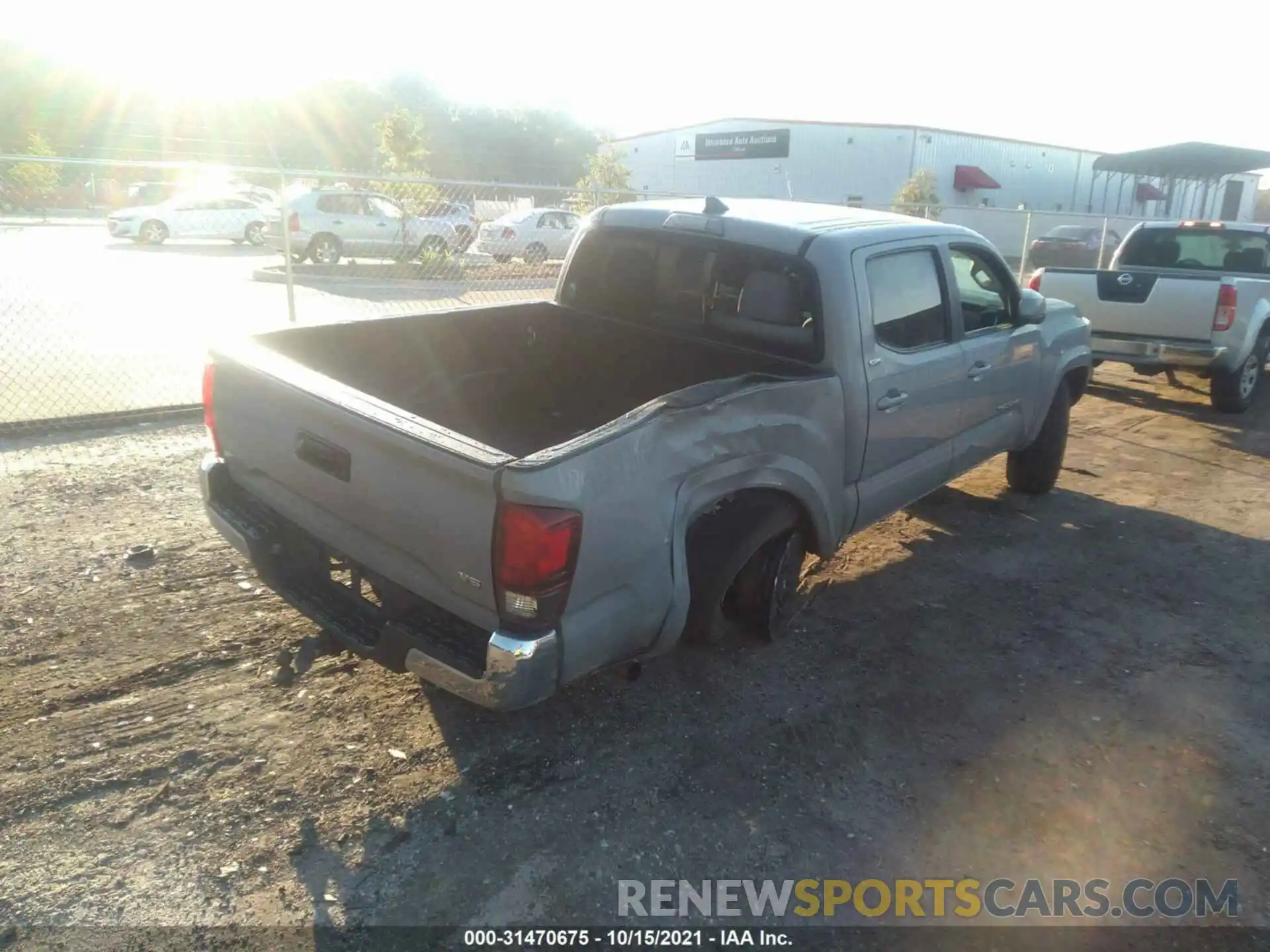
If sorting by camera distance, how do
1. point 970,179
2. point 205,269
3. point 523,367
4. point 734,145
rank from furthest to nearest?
point 734,145 → point 970,179 → point 205,269 → point 523,367

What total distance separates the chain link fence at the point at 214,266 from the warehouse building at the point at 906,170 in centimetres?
1646

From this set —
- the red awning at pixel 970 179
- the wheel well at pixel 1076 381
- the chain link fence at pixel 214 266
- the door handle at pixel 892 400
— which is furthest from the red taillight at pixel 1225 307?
the red awning at pixel 970 179

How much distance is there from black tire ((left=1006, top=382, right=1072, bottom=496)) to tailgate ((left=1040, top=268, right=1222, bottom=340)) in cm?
275

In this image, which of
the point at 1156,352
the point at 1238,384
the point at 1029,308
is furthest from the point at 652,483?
the point at 1238,384

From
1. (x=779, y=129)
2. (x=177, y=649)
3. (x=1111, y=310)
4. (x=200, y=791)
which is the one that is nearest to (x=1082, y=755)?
(x=200, y=791)

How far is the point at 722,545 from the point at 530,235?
638 inches

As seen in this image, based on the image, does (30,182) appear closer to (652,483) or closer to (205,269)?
(205,269)

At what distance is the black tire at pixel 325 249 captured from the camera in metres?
18.9

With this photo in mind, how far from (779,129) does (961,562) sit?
143 ft

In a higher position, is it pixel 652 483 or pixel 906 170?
pixel 906 170

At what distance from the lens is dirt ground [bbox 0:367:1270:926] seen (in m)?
2.83

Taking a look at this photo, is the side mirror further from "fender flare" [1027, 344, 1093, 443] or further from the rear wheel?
the rear wheel

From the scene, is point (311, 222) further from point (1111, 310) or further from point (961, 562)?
point (961, 562)

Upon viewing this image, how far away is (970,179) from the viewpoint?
42.2 metres
